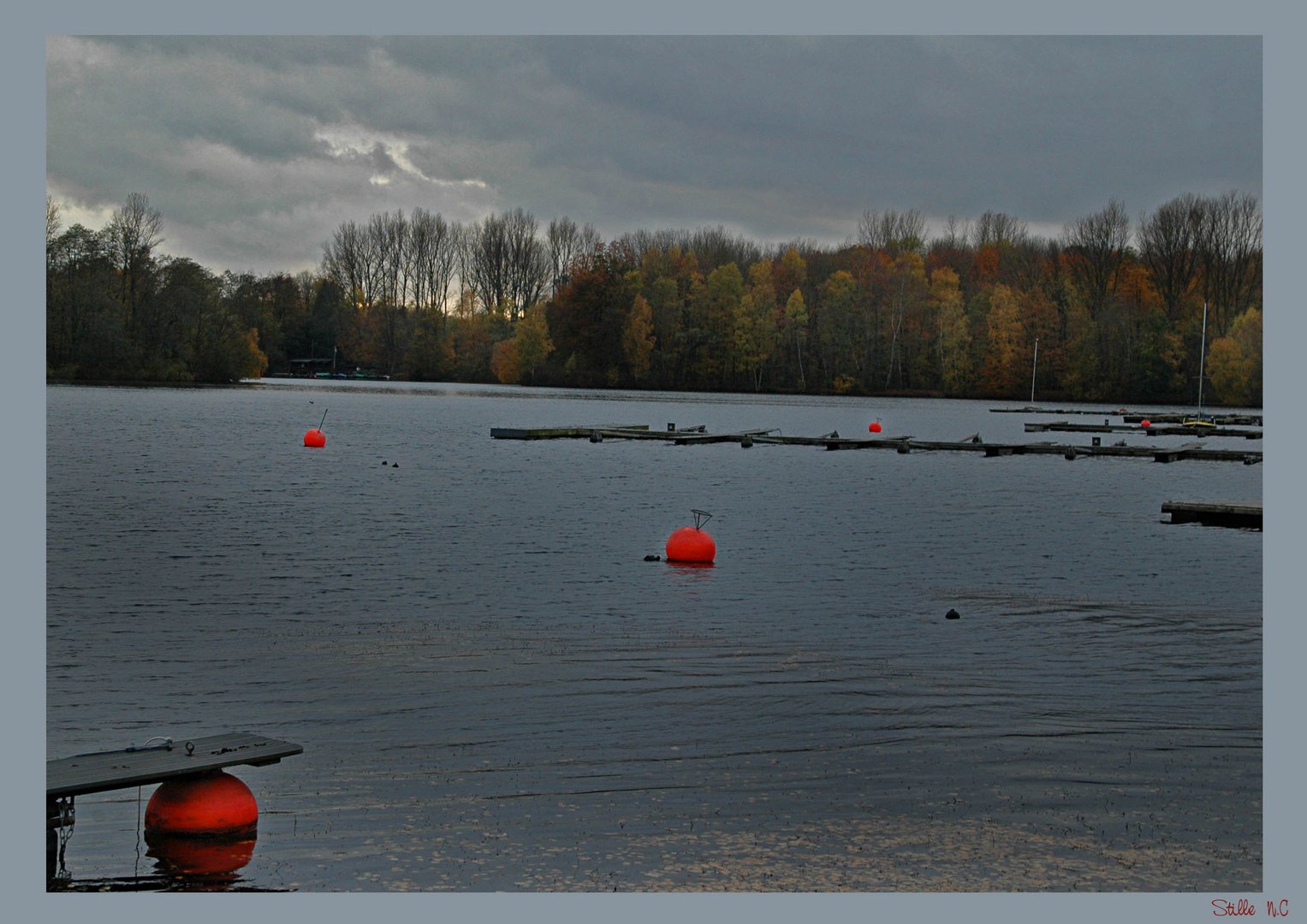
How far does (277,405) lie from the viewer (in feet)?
268

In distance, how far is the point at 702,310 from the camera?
12438 cm

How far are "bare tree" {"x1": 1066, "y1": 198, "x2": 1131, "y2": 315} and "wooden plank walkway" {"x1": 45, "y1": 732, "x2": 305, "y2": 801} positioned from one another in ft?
351

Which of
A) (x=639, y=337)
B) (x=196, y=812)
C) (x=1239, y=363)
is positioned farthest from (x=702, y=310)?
(x=196, y=812)

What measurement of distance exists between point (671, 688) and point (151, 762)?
17.4ft

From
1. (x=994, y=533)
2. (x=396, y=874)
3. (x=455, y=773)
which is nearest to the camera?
(x=396, y=874)

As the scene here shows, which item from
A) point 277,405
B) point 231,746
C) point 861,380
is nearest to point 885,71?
point 231,746

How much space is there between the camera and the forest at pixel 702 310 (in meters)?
87.9

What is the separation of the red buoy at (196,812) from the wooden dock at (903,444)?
1644 inches

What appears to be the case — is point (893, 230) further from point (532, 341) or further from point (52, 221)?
point (52, 221)

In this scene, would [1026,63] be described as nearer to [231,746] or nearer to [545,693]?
[545,693]

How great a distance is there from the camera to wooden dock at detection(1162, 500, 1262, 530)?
2709 cm

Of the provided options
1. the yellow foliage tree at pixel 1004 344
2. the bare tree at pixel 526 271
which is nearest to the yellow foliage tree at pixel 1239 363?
the yellow foliage tree at pixel 1004 344

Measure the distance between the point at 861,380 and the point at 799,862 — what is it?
117437 mm

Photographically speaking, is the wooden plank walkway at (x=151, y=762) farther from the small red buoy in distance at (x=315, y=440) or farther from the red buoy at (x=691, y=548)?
the small red buoy in distance at (x=315, y=440)
